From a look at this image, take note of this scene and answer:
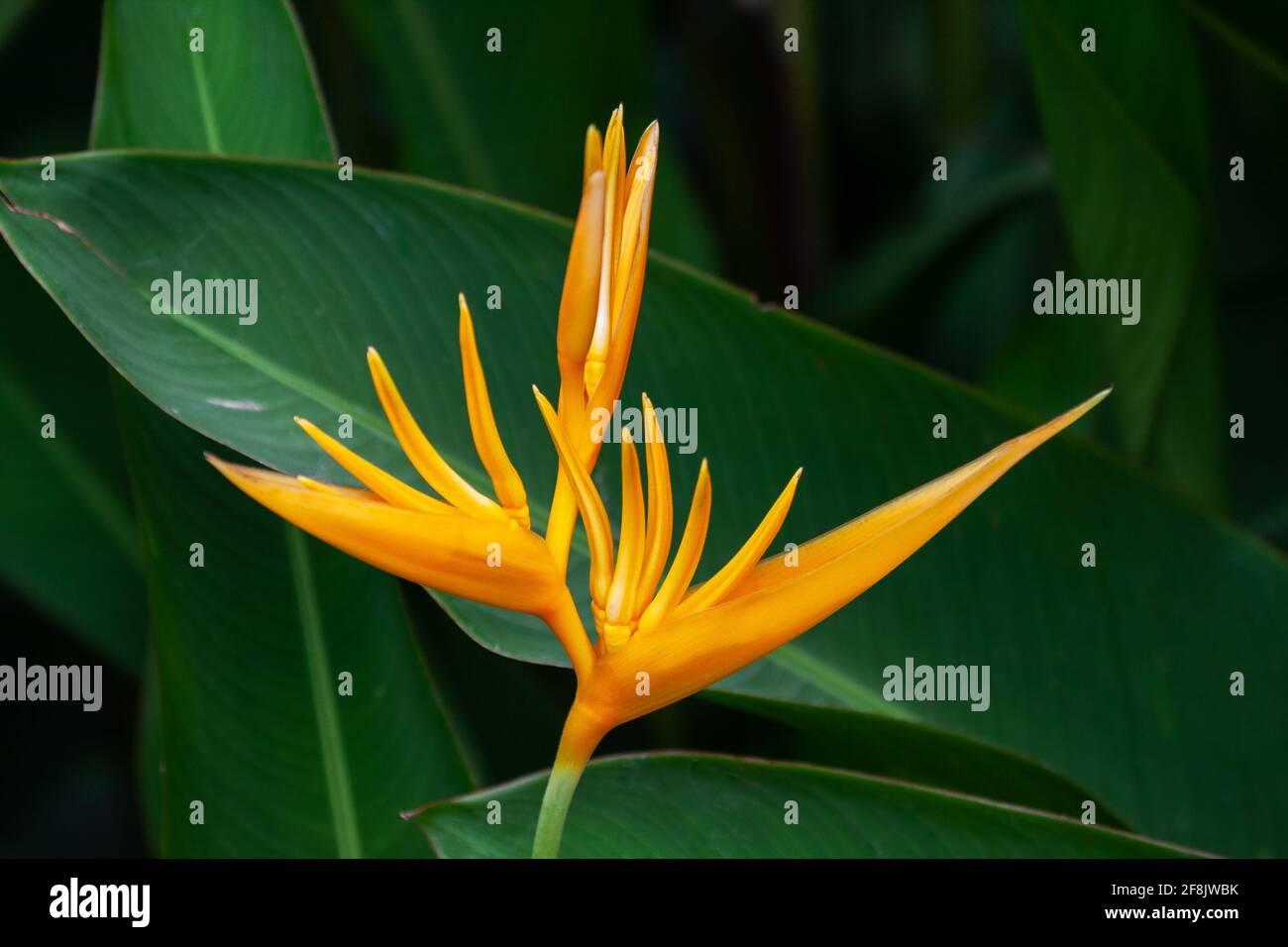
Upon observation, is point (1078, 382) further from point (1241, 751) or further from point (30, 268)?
point (30, 268)

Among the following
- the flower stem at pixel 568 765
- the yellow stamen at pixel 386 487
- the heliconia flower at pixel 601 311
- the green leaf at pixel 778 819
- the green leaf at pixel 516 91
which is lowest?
the green leaf at pixel 778 819

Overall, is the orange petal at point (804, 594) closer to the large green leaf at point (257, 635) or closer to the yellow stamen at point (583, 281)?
the yellow stamen at point (583, 281)

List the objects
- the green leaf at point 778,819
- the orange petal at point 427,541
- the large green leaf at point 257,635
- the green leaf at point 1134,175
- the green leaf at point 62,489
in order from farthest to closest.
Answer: the green leaf at point 62,489 → the green leaf at point 1134,175 → the large green leaf at point 257,635 → the green leaf at point 778,819 → the orange petal at point 427,541

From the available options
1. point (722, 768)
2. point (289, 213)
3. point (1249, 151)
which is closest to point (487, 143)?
point (289, 213)

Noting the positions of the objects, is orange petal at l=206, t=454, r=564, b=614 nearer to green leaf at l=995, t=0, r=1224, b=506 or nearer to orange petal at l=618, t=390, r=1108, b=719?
orange petal at l=618, t=390, r=1108, b=719

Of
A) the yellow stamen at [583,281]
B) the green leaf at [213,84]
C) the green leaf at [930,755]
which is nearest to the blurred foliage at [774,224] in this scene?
the green leaf at [930,755]

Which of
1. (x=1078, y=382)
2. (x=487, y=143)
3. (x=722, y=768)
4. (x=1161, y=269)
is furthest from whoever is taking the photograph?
(x=487, y=143)

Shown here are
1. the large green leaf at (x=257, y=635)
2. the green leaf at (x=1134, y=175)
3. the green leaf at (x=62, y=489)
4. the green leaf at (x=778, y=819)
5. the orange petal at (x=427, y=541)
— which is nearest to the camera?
the orange petal at (x=427, y=541)
